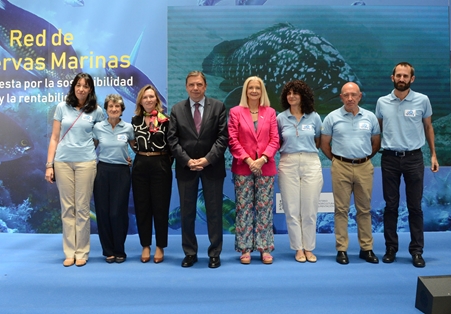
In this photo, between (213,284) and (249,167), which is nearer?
(213,284)

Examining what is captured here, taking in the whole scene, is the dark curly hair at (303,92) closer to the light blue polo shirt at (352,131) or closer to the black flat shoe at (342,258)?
the light blue polo shirt at (352,131)

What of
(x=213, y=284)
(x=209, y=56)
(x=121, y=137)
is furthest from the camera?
(x=209, y=56)

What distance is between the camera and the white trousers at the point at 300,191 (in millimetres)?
3107

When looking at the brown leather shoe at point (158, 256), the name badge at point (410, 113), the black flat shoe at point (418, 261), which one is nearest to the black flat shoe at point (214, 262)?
the brown leather shoe at point (158, 256)

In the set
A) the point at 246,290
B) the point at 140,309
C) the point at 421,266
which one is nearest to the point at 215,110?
the point at 246,290

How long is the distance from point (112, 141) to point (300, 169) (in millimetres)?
1680

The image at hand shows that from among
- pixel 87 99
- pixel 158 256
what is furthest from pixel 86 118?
pixel 158 256

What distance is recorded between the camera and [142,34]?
428cm

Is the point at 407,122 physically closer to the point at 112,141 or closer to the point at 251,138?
the point at 251,138

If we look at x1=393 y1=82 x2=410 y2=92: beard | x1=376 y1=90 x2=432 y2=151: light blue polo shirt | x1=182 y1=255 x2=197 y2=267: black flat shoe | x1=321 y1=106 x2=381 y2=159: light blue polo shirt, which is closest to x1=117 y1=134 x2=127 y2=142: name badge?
x1=182 y1=255 x2=197 y2=267: black flat shoe

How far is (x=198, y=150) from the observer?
9.69 ft

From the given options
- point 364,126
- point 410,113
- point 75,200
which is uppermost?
point 410,113

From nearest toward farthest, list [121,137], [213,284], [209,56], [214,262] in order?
[213,284], [214,262], [121,137], [209,56]

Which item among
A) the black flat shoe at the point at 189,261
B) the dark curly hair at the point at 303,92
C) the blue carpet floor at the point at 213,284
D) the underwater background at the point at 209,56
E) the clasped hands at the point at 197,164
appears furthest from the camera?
the underwater background at the point at 209,56
